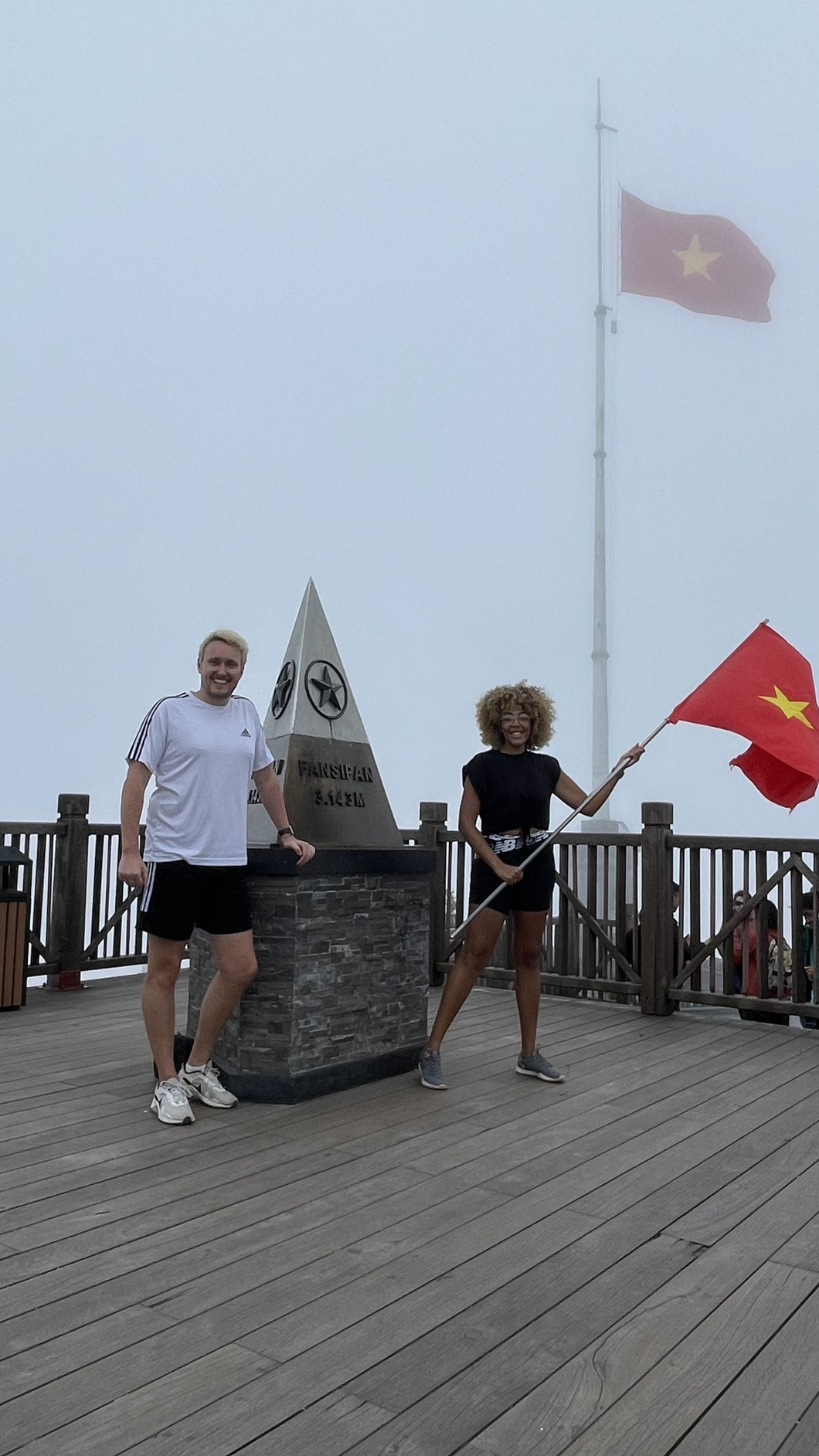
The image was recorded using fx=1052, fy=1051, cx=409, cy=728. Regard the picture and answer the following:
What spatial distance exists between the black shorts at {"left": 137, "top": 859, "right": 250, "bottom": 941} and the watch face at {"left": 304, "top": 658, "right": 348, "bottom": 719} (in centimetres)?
96

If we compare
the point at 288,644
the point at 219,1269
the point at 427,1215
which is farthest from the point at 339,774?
the point at 219,1269

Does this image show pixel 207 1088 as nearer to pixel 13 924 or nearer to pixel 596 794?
pixel 596 794

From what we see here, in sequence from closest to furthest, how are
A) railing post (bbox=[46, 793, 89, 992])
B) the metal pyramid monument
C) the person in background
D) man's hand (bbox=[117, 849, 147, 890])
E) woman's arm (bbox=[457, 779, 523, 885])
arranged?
1. man's hand (bbox=[117, 849, 147, 890])
2. woman's arm (bbox=[457, 779, 523, 885])
3. the metal pyramid monument
4. the person in background
5. railing post (bbox=[46, 793, 89, 992])

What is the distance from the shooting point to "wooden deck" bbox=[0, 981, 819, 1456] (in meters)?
1.75

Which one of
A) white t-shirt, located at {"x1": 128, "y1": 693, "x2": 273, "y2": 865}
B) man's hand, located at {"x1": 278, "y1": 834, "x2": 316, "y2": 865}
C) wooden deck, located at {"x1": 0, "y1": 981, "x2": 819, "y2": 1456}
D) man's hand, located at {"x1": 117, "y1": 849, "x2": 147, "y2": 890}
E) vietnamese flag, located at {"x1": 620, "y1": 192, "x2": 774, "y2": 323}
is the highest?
vietnamese flag, located at {"x1": 620, "y1": 192, "x2": 774, "y2": 323}

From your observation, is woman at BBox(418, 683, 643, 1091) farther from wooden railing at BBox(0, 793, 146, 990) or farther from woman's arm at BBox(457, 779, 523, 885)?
wooden railing at BBox(0, 793, 146, 990)

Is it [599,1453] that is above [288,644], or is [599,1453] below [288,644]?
below

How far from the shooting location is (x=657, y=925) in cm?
576

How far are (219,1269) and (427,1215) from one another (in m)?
0.59

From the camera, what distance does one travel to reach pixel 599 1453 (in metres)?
1.66

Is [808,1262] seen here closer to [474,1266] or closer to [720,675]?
[474,1266]

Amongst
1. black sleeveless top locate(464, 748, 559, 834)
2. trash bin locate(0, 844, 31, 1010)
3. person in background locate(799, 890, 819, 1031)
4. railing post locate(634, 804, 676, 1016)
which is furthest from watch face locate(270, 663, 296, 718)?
person in background locate(799, 890, 819, 1031)

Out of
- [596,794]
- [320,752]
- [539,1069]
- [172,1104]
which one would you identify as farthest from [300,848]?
[539,1069]

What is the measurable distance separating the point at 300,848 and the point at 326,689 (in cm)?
92
